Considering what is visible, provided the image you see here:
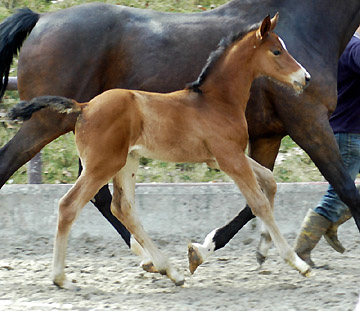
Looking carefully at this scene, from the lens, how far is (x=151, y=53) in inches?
198

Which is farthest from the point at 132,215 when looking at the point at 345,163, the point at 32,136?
the point at 345,163

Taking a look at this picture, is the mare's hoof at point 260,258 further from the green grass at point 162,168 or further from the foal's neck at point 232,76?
the green grass at point 162,168

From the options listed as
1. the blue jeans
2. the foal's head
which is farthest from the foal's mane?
the blue jeans

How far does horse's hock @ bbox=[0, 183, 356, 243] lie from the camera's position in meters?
5.91

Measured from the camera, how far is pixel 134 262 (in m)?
5.27

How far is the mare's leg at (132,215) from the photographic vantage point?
4.52 meters

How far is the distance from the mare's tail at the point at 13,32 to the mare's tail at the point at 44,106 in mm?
1020

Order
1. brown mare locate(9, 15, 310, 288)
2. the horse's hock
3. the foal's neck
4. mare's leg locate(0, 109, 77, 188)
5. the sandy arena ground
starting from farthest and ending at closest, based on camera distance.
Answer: the horse's hock < mare's leg locate(0, 109, 77, 188) < the foal's neck < brown mare locate(9, 15, 310, 288) < the sandy arena ground

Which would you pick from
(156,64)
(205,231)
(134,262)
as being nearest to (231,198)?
(205,231)

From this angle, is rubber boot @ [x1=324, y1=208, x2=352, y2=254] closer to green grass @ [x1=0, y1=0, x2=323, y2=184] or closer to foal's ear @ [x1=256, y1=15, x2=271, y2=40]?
foal's ear @ [x1=256, y1=15, x2=271, y2=40]

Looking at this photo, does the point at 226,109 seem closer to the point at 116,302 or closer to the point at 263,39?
the point at 263,39

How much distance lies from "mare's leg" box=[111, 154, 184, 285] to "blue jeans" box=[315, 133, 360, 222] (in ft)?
4.13

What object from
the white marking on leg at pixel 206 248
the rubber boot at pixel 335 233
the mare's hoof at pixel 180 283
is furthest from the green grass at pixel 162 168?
the mare's hoof at pixel 180 283

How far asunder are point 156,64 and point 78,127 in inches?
37.7
